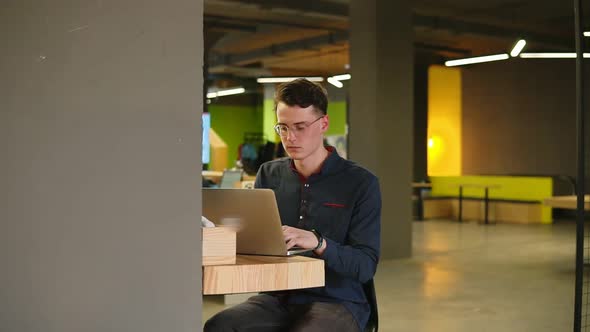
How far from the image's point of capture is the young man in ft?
8.21

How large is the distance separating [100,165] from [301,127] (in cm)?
108

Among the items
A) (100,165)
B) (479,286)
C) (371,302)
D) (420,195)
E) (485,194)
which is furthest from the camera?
(420,195)

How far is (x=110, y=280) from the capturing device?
1664 mm

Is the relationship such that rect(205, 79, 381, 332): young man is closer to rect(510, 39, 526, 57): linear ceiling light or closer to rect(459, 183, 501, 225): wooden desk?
rect(510, 39, 526, 57): linear ceiling light

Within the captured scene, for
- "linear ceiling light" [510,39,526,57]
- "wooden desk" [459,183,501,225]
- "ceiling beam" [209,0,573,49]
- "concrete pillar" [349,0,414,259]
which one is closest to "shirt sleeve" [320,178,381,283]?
"concrete pillar" [349,0,414,259]

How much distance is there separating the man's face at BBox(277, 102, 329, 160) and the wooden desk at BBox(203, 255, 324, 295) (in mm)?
574

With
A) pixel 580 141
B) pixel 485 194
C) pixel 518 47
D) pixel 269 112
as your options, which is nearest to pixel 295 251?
pixel 580 141

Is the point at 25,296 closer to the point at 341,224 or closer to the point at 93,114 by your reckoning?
the point at 93,114

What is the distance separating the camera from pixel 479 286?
752cm

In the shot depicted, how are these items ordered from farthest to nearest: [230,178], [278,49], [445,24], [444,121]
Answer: [444,121]
[278,49]
[445,24]
[230,178]

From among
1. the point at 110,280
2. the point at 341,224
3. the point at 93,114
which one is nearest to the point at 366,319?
the point at 341,224

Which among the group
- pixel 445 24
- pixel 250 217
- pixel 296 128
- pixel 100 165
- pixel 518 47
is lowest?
pixel 250 217

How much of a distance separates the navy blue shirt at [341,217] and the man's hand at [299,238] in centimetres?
13

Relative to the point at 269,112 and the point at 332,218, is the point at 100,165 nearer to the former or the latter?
the point at 332,218
